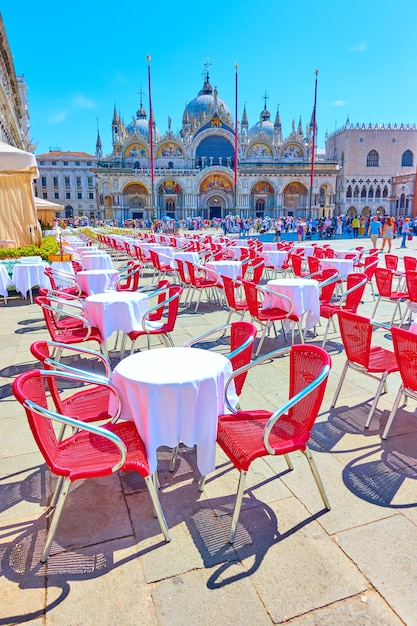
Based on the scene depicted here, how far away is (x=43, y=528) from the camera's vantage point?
2.42 m

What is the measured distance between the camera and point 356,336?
353cm

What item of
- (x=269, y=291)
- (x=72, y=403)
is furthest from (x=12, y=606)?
(x=269, y=291)

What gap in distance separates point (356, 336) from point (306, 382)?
1.12m

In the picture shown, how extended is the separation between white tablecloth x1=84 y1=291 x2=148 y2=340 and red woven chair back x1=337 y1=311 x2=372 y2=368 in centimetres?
225

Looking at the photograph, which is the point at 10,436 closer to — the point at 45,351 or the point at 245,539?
the point at 45,351

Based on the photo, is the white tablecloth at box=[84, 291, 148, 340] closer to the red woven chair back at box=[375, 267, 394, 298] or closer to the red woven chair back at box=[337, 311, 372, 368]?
the red woven chair back at box=[337, 311, 372, 368]

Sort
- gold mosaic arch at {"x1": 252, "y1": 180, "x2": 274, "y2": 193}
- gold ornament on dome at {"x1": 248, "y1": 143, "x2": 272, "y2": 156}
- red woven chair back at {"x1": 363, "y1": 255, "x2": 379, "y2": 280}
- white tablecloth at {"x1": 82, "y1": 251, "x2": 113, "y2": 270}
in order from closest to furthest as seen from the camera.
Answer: red woven chair back at {"x1": 363, "y1": 255, "x2": 379, "y2": 280}
white tablecloth at {"x1": 82, "y1": 251, "x2": 113, "y2": 270}
gold mosaic arch at {"x1": 252, "y1": 180, "x2": 274, "y2": 193}
gold ornament on dome at {"x1": 248, "y1": 143, "x2": 272, "y2": 156}

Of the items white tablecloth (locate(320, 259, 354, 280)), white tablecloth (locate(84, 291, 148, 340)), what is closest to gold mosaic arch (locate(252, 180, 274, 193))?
white tablecloth (locate(320, 259, 354, 280))

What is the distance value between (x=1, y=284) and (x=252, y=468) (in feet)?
23.4

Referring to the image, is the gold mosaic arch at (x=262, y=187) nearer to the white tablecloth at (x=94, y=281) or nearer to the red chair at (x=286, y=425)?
the white tablecloth at (x=94, y=281)

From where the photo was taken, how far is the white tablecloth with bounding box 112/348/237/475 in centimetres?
235

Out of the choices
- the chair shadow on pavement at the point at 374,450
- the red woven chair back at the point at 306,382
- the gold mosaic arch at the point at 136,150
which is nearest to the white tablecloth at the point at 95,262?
the chair shadow on pavement at the point at 374,450

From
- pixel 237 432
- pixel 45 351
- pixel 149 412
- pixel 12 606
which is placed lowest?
pixel 12 606

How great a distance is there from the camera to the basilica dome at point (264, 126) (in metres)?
62.0
